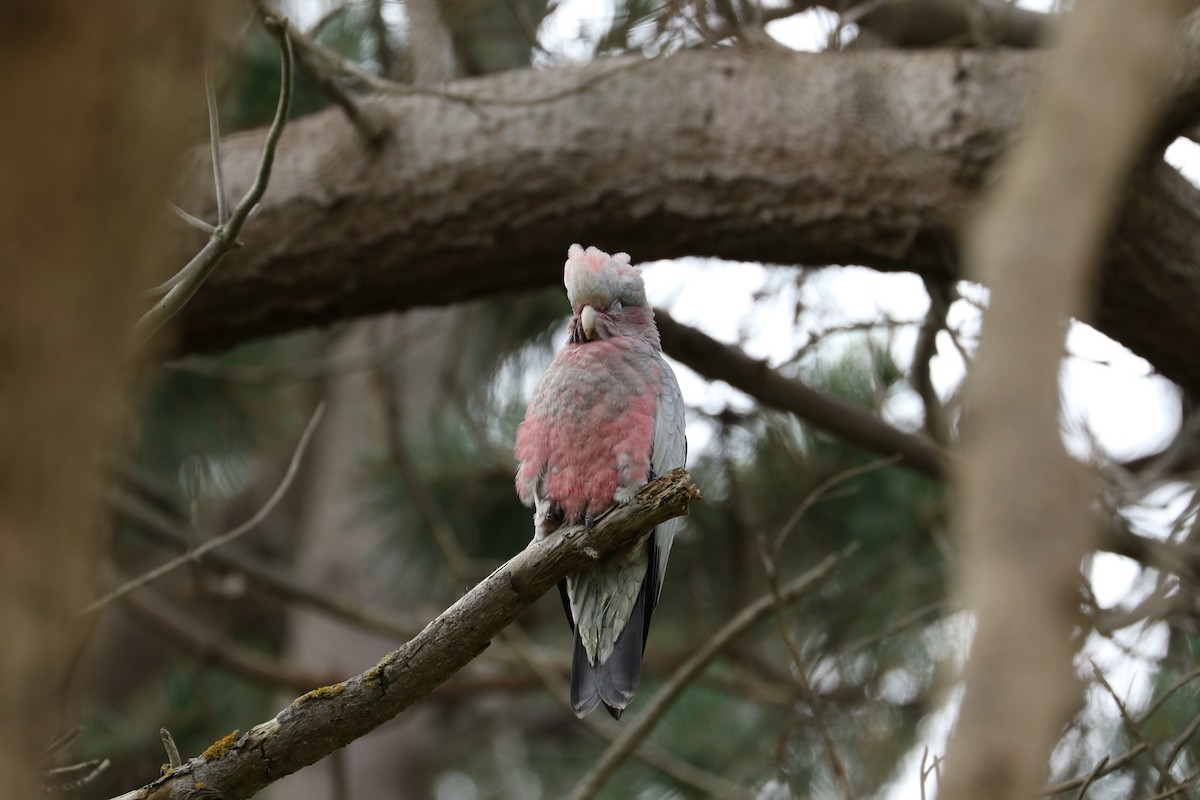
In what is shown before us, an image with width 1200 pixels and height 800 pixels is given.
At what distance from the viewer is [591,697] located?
3.27 m

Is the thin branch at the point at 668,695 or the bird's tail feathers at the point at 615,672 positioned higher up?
the bird's tail feathers at the point at 615,672

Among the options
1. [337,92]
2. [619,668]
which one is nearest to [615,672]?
[619,668]

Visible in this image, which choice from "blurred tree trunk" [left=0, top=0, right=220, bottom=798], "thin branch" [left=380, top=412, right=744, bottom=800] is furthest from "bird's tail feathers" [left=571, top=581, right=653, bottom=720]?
"blurred tree trunk" [left=0, top=0, right=220, bottom=798]

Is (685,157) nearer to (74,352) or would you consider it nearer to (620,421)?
(620,421)

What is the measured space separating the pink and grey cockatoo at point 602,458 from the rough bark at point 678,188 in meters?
0.89

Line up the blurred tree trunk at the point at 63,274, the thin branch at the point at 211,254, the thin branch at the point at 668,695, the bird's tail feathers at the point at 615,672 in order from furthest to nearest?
1. the thin branch at the point at 668,695
2. the bird's tail feathers at the point at 615,672
3. the thin branch at the point at 211,254
4. the blurred tree trunk at the point at 63,274

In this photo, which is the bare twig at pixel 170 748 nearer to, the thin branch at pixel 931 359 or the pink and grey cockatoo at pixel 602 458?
the pink and grey cockatoo at pixel 602 458

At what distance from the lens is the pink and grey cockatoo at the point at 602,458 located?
10.8 feet

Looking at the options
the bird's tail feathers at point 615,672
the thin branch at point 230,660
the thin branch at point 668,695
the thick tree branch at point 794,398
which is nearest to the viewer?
the bird's tail feathers at point 615,672

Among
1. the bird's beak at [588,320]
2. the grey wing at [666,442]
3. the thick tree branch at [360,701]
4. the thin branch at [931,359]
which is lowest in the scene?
the thin branch at [931,359]

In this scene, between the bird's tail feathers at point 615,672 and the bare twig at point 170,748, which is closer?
the bare twig at point 170,748

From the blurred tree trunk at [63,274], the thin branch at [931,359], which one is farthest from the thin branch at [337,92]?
A: the blurred tree trunk at [63,274]

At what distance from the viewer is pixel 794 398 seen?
4.50 metres

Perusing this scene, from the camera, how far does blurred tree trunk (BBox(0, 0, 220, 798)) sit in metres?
0.93
